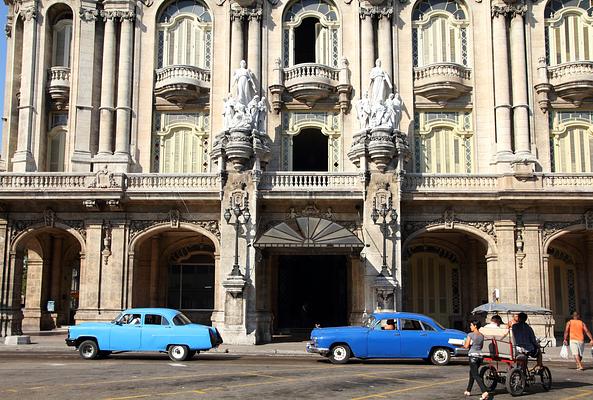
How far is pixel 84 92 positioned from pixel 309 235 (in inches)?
539

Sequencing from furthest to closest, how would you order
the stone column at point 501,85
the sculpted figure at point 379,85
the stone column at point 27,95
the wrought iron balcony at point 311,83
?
the stone column at point 27,95
the wrought iron balcony at point 311,83
the stone column at point 501,85
the sculpted figure at point 379,85

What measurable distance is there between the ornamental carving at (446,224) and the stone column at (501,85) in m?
3.19

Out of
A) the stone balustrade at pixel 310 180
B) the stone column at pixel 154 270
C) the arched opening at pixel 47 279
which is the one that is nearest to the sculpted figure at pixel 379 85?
the stone balustrade at pixel 310 180

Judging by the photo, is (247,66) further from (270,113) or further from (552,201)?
(552,201)

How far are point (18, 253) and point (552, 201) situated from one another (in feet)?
78.9

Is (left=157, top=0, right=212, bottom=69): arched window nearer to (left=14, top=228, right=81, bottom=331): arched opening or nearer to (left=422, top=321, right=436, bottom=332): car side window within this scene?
(left=14, top=228, right=81, bottom=331): arched opening

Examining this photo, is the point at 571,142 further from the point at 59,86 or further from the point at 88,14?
the point at 59,86

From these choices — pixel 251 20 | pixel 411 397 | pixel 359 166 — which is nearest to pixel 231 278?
pixel 359 166

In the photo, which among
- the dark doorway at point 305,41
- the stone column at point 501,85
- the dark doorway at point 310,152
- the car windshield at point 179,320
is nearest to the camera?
the car windshield at point 179,320

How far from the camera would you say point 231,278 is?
28891mm

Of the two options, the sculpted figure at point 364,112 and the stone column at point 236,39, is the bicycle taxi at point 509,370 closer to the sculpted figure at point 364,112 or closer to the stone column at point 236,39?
the sculpted figure at point 364,112

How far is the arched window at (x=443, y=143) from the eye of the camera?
3309 cm

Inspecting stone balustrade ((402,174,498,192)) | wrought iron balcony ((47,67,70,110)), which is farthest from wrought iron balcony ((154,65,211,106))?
stone balustrade ((402,174,498,192))

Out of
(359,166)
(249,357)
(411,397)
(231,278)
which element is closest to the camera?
(411,397)
